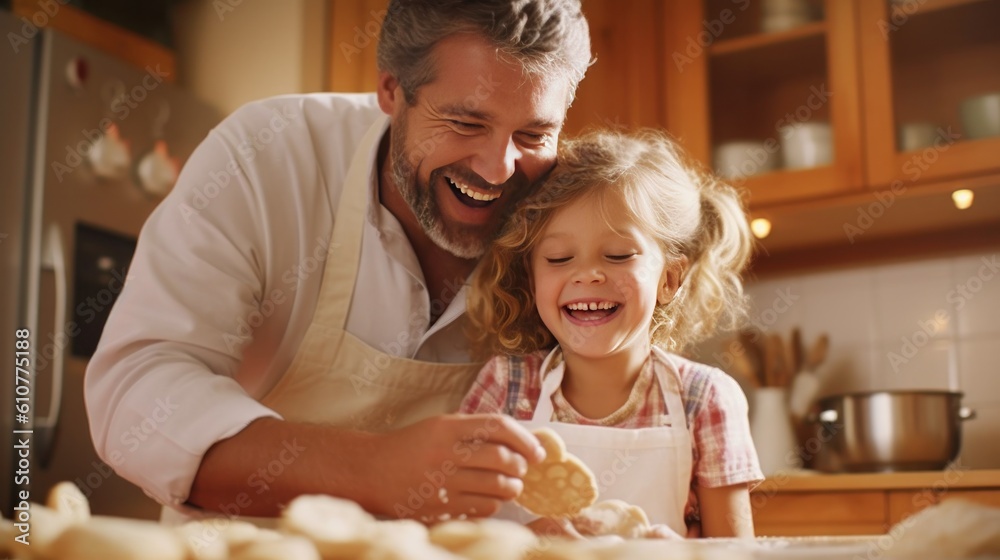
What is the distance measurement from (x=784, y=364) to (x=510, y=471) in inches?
69.7

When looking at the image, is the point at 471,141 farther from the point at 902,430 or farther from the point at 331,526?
the point at 902,430

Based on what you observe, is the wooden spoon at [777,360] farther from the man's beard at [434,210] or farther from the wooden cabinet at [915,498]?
the man's beard at [434,210]

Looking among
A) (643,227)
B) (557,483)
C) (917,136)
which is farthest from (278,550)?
(917,136)

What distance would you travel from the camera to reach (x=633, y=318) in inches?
48.9

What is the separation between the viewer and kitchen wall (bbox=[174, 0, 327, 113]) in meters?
2.92

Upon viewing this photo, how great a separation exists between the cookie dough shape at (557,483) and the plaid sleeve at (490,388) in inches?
16.3

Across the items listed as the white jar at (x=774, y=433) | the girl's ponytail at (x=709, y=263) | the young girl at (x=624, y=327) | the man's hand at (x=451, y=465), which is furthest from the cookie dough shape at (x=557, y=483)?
the white jar at (x=774, y=433)

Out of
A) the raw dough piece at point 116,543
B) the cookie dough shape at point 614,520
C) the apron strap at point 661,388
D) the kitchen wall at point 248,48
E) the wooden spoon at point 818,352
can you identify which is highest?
the kitchen wall at point 248,48

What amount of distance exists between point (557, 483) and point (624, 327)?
0.40 metres

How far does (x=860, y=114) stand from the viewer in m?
2.31

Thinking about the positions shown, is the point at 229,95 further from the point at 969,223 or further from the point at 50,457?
the point at 969,223

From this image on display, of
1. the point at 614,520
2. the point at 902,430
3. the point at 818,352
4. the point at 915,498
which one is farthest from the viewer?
the point at 818,352

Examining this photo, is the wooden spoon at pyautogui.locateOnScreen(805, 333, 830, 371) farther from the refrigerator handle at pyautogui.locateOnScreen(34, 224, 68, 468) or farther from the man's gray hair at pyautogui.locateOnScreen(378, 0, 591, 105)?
the refrigerator handle at pyautogui.locateOnScreen(34, 224, 68, 468)

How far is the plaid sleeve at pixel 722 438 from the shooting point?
121 cm
